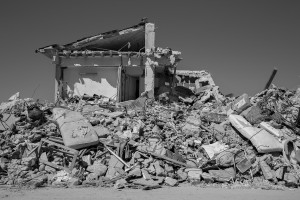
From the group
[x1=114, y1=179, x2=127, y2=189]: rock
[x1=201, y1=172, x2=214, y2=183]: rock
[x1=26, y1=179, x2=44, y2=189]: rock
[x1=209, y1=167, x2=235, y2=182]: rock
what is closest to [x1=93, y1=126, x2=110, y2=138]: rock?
[x1=114, y1=179, x2=127, y2=189]: rock

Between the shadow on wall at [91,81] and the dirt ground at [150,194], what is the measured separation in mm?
9371

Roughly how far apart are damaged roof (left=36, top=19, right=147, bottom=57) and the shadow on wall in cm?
128

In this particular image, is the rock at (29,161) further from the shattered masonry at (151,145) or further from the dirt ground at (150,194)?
the dirt ground at (150,194)

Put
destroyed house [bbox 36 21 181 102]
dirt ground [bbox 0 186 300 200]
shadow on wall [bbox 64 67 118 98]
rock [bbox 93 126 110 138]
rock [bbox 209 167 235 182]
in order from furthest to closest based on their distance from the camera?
shadow on wall [bbox 64 67 118 98], destroyed house [bbox 36 21 181 102], rock [bbox 93 126 110 138], rock [bbox 209 167 235 182], dirt ground [bbox 0 186 300 200]

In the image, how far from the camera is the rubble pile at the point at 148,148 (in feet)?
24.4

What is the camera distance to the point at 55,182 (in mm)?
7109

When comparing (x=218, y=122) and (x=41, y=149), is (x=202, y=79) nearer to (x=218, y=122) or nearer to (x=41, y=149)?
(x=218, y=122)

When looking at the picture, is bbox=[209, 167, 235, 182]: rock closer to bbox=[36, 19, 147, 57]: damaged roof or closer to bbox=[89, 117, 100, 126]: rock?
bbox=[89, 117, 100, 126]: rock

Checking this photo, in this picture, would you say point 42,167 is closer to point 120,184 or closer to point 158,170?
point 120,184

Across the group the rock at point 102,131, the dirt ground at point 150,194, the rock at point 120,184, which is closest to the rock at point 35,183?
the dirt ground at point 150,194

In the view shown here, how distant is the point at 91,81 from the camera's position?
1593 centimetres

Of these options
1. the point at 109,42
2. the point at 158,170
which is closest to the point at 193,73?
the point at 109,42

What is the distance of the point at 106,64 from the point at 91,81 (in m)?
1.35

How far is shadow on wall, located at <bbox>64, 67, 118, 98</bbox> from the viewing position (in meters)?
15.7
